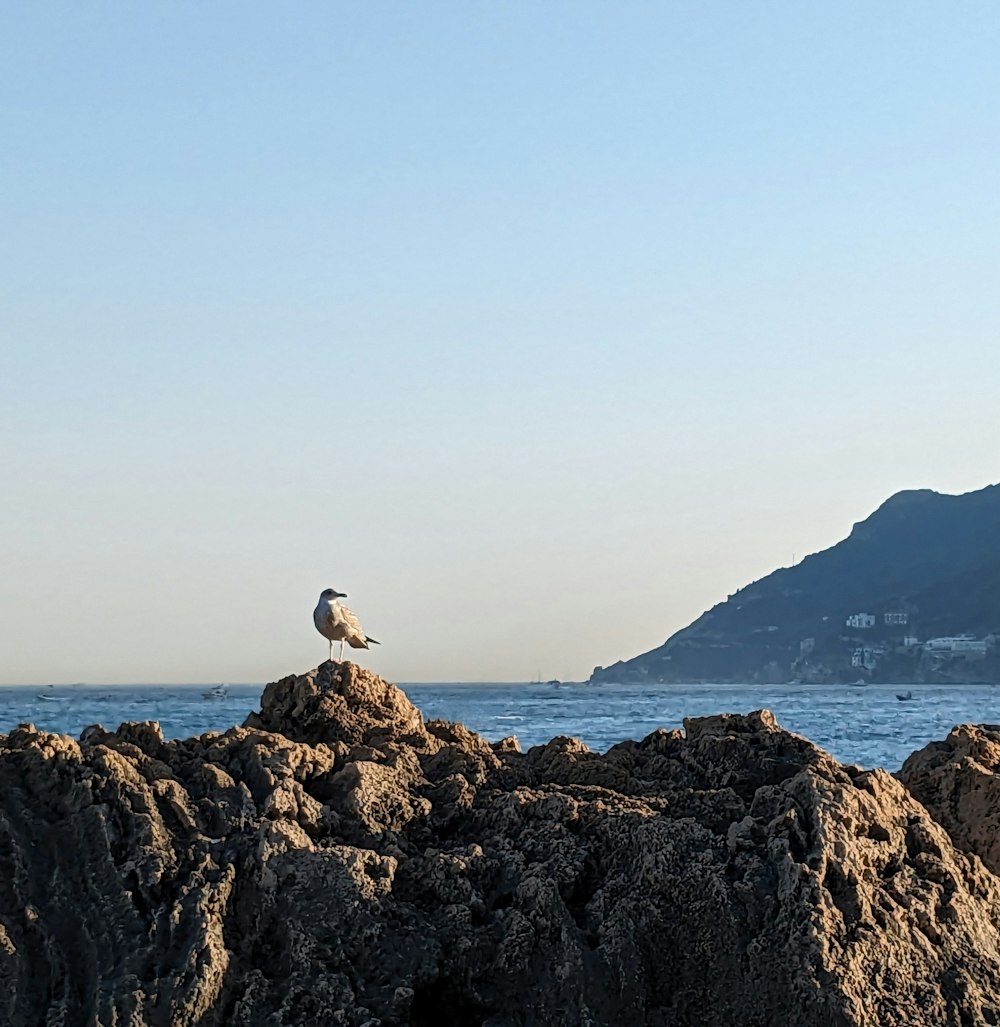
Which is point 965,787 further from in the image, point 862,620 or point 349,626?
point 862,620

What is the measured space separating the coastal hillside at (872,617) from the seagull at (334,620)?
461ft

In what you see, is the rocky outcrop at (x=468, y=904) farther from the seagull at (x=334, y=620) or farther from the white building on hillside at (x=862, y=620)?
the white building on hillside at (x=862, y=620)

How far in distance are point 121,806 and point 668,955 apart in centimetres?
175

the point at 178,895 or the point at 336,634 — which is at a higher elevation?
the point at 336,634

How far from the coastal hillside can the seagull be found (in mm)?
140501

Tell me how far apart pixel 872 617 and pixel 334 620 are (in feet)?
530

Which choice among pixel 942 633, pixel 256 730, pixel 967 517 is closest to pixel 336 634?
pixel 256 730

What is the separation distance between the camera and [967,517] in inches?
7643

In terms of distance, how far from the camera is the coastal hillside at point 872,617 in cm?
15188

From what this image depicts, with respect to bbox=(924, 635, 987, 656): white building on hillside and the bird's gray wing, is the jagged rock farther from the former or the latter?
bbox=(924, 635, 987, 656): white building on hillside

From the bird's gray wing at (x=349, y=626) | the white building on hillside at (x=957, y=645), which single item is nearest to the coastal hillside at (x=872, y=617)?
the white building on hillside at (x=957, y=645)

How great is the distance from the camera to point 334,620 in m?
8.27

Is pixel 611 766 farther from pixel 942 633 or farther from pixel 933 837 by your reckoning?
pixel 942 633

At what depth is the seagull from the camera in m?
8.26
